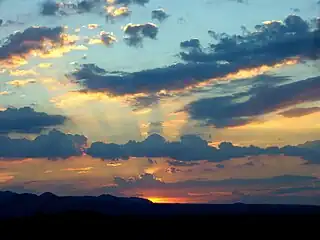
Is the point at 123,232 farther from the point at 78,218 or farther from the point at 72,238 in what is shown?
the point at 78,218

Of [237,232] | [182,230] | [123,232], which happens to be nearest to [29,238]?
[123,232]

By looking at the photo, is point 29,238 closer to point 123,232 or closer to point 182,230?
point 123,232

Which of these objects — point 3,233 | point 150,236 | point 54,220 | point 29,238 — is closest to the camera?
point 150,236

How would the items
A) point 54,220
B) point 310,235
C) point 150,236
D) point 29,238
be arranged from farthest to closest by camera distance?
point 54,220, point 29,238, point 150,236, point 310,235

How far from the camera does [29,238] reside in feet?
335

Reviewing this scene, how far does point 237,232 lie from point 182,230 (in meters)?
9.33

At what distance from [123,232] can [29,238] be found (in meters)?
14.7

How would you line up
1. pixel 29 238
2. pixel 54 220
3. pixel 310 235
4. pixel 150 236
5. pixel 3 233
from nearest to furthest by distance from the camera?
pixel 310 235
pixel 150 236
pixel 29 238
pixel 3 233
pixel 54 220

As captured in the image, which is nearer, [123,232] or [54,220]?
[123,232]

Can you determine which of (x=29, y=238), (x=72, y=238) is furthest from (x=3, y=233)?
(x=72, y=238)

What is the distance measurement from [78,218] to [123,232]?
2849 cm

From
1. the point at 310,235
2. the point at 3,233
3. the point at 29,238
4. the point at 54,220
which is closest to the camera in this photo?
the point at 310,235

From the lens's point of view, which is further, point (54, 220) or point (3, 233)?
point (54, 220)

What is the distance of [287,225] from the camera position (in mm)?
110375
